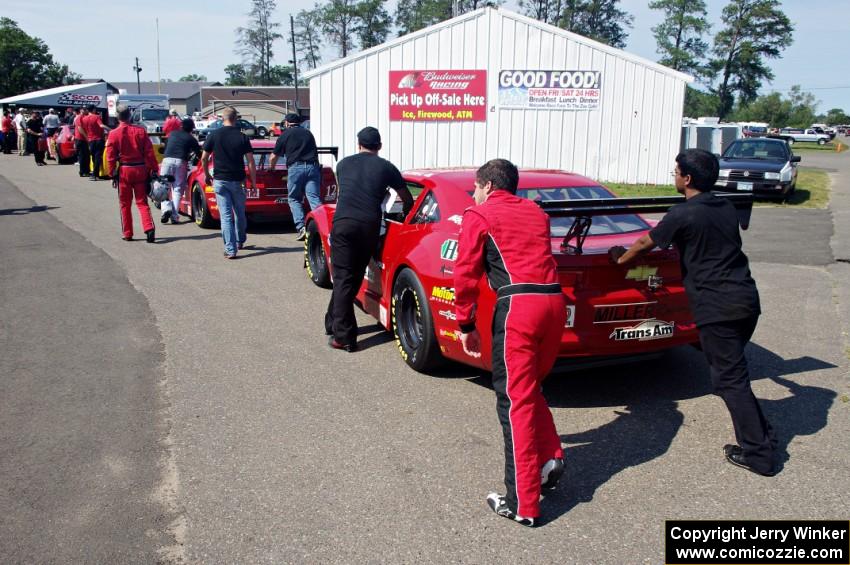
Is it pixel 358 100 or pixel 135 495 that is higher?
pixel 358 100

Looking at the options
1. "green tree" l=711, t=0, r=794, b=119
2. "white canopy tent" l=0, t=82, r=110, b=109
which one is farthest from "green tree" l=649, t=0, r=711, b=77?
"white canopy tent" l=0, t=82, r=110, b=109

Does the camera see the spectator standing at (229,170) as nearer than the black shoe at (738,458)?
No

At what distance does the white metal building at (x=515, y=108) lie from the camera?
20.4 metres

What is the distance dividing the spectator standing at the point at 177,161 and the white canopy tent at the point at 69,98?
2833cm

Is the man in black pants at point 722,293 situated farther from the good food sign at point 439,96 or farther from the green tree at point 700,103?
the green tree at point 700,103

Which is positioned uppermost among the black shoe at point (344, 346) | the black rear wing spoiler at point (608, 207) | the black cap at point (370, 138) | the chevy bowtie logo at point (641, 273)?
the black cap at point (370, 138)

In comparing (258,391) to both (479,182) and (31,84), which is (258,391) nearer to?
(479,182)

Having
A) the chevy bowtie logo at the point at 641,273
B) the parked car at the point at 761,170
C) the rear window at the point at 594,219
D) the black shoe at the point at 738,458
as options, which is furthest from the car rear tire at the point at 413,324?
the parked car at the point at 761,170

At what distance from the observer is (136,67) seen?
3526 inches

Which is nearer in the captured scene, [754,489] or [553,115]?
[754,489]

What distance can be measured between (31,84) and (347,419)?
299 ft

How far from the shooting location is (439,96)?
21.1 metres

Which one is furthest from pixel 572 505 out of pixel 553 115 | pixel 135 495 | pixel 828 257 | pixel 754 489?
pixel 553 115

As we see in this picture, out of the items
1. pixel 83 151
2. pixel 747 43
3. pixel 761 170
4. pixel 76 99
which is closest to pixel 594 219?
pixel 761 170
